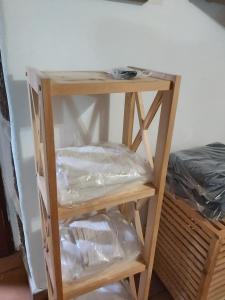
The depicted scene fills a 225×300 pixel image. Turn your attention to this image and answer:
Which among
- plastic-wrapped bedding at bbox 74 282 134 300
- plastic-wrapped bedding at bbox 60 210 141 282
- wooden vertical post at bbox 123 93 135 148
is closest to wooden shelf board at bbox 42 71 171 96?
wooden vertical post at bbox 123 93 135 148

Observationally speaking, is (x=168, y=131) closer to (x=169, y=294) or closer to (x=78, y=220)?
(x=78, y=220)

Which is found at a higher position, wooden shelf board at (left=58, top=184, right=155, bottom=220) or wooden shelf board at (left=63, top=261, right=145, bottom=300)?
wooden shelf board at (left=58, top=184, right=155, bottom=220)

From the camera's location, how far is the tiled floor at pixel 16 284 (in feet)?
3.79

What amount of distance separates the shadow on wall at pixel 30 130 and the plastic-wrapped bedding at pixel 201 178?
1.07 feet

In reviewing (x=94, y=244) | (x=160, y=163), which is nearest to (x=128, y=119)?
(x=160, y=163)

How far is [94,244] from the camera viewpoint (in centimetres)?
86

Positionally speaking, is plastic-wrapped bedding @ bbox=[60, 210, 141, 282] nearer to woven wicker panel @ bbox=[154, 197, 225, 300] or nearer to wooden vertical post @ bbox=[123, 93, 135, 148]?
woven wicker panel @ bbox=[154, 197, 225, 300]

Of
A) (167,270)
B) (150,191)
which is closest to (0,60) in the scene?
(150,191)

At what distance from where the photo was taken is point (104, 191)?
0.69 metres

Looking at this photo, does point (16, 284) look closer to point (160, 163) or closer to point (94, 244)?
point (94, 244)

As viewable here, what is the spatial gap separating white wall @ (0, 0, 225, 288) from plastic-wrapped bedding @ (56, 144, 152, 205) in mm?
167

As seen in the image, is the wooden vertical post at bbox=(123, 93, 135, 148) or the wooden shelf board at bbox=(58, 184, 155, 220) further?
the wooden vertical post at bbox=(123, 93, 135, 148)

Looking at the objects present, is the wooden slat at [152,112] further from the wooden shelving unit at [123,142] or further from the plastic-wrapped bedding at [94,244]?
the plastic-wrapped bedding at [94,244]

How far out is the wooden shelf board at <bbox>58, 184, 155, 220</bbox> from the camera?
2.10 feet
